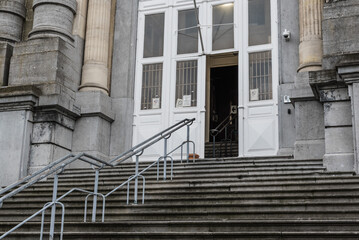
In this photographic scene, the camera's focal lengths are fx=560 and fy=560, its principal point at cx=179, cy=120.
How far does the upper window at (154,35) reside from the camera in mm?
14305

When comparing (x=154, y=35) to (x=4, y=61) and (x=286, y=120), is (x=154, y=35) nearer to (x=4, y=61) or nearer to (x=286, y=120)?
(x=4, y=61)

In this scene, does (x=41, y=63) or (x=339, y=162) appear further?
(x=41, y=63)

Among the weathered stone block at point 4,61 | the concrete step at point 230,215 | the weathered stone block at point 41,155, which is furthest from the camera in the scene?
the weathered stone block at point 4,61

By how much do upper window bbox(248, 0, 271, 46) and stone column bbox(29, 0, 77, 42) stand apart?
440cm

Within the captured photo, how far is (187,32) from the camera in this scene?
14.1 m

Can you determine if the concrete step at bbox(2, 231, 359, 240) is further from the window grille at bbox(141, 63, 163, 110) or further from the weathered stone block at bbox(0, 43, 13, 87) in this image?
the window grille at bbox(141, 63, 163, 110)

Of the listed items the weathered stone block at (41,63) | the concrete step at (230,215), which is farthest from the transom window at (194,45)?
the concrete step at (230,215)

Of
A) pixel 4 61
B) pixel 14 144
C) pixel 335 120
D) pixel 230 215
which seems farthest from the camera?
pixel 4 61

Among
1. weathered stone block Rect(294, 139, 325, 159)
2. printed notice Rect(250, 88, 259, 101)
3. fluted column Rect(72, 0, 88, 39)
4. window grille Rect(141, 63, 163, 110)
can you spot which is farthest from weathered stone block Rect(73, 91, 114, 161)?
weathered stone block Rect(294, 139, 325, 159)

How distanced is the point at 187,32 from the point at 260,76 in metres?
2.31

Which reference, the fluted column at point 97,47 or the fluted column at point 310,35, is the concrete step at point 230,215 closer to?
the fluted column at point 310,35

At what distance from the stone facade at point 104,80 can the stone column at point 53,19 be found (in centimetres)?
2

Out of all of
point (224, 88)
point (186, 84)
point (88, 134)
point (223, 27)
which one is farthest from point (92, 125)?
point (224, 88)

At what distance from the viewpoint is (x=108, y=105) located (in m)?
13.6
